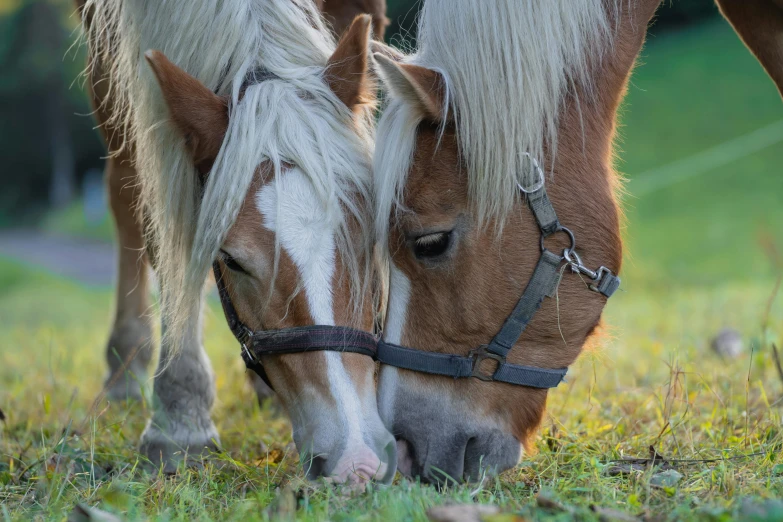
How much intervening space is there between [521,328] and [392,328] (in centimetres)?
40

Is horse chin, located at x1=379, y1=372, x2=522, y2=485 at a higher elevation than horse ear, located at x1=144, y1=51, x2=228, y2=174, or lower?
lower

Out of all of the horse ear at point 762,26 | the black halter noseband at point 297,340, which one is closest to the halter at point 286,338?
the black halter noseband at point 297,340

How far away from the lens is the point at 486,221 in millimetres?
2314

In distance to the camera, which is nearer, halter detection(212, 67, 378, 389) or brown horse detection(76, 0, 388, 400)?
halter detection(212, 67, 378, 389)

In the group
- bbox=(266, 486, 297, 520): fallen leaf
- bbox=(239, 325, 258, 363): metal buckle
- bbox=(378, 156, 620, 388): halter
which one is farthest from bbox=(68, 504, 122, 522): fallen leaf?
bbox=(378, 156, 620, 388): halter

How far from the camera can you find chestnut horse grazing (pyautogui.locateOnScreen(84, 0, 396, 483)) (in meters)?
2.23

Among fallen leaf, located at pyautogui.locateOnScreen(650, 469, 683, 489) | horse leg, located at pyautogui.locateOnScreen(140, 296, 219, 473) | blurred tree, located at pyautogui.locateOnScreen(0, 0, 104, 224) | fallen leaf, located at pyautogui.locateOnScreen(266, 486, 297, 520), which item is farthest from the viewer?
blurred tree, located at pyautogui.locateOnScreen(0, 0, 104, 224)

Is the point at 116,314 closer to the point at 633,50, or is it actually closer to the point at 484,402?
the point at 484,402

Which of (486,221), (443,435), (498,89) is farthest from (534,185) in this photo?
(443,435)

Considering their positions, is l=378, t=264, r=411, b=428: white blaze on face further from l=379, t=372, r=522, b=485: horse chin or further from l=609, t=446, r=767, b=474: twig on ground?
l=609, t=446, r=767, b=474: twig on ground

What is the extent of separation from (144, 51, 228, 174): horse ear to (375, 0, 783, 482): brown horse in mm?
520

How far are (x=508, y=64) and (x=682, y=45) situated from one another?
19.5 m

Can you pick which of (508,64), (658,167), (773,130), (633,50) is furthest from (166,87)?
(773,130)

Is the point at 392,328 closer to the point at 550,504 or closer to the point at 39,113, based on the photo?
the point at 550,504
